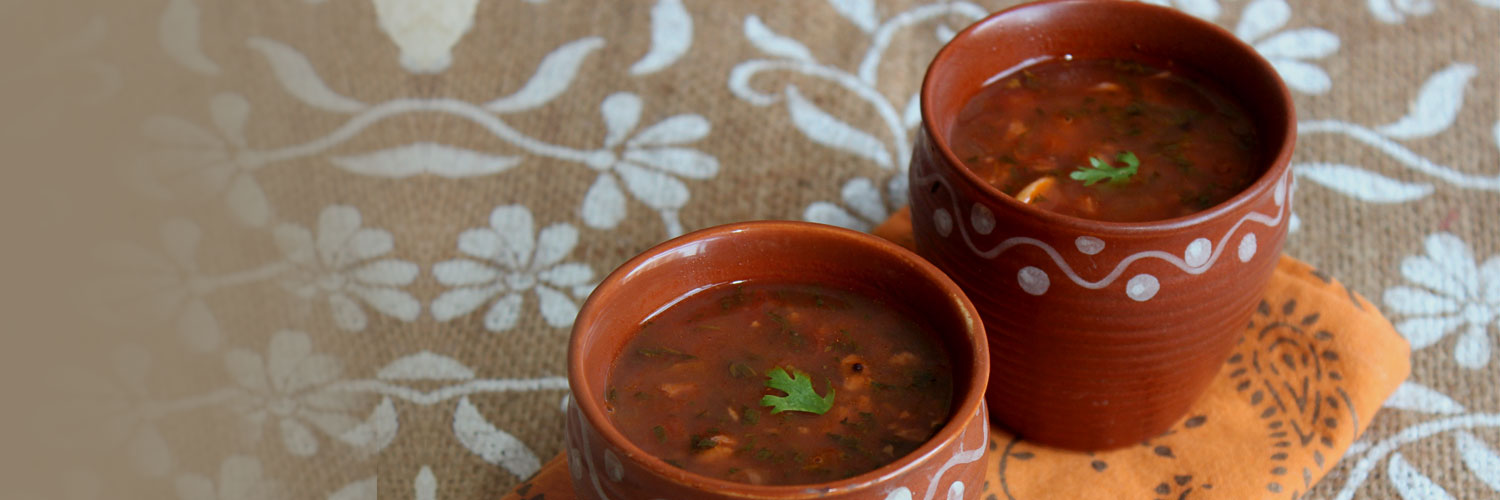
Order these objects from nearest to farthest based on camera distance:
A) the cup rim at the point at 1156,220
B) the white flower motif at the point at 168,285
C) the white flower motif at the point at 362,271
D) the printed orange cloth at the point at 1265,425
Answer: the white flower motif at the point at 168,285
the cup rim at the point at 1156,220
the printed orange cloth at the point at 1265,425
the white flower motif at the point at 362,271

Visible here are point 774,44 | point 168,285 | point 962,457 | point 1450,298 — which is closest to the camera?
point 168,285

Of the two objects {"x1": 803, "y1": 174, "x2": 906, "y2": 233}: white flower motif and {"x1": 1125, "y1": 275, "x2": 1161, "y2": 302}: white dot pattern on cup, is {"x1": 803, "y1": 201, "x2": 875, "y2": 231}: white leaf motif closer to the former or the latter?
{"x1": 803, "y1": 174, "x2": 906, "y2": 233}: white flower motif

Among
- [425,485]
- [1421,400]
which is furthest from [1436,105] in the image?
[425,485]

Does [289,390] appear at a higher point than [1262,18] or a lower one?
higher

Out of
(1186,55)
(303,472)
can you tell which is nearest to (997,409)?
(1186,55)

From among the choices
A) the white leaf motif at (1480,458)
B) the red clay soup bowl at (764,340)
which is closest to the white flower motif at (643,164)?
the red clay soup bowl at (764,340)

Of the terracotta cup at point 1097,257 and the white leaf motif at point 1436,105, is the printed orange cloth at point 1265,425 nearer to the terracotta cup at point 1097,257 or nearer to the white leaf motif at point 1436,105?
the terracotta cup at point 1097,257

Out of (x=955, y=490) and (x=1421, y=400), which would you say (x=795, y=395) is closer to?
(x=955, y=490)
